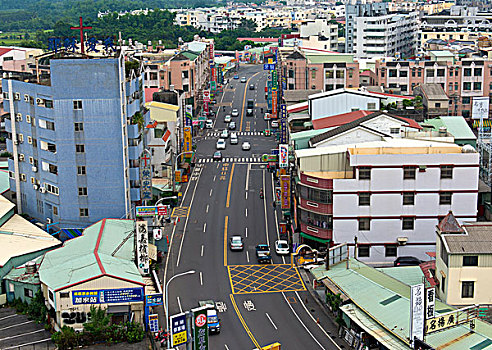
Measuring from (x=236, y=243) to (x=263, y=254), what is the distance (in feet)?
15.4

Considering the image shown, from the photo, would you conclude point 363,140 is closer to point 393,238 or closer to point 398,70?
point 393,238

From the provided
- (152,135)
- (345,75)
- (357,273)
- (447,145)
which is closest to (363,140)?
(447,145)

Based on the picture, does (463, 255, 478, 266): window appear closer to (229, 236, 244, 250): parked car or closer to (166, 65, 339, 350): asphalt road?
(166, 65, 339, 350): asphalt road

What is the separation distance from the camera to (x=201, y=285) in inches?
2857

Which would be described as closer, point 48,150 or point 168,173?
point 48,150

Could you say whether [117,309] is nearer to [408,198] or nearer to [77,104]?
[77,104]

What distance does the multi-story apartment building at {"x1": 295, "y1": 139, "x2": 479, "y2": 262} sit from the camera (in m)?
76.1

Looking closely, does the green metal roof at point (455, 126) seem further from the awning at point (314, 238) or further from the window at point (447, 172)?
the awning at point (314, 238)

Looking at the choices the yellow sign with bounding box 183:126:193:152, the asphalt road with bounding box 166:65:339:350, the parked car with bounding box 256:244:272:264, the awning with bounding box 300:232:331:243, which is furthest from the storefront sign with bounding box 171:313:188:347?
the yellow sign with bounding box 183:126:193:152

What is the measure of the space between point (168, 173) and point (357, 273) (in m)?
43.2

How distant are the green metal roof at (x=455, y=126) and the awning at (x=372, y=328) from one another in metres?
43.2

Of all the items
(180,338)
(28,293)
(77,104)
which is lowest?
(28,293)

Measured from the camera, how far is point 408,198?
77062 millimetres

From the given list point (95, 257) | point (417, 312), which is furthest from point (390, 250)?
point (95, 257)
